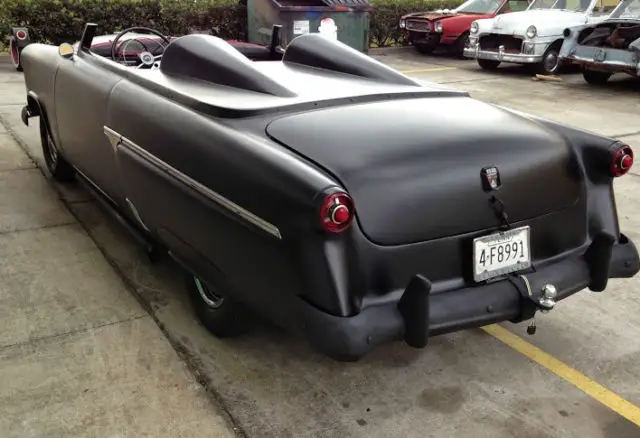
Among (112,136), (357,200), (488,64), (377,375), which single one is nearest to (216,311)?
(377,375)

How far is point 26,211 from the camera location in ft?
15.1

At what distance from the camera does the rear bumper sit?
2240mm

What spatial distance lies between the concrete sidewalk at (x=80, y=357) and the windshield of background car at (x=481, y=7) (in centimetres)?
1138

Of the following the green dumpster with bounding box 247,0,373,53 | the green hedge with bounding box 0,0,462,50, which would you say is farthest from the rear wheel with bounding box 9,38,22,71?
the green dumpster with bounding box 247,0,373,53

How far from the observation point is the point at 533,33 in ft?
36.7

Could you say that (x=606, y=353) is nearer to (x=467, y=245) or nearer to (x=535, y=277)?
(x=535, y=277)

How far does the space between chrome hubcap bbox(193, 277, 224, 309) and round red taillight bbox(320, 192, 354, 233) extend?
1.03 m

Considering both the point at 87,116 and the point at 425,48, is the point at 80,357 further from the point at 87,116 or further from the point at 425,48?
the point at 425,48

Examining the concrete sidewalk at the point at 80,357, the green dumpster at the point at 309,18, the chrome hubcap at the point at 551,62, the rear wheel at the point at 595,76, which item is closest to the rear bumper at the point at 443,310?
the concrete sidewalk at the point at 80,357

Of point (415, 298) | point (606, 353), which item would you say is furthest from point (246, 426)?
point (606, 353)

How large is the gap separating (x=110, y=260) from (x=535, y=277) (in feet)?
8.10

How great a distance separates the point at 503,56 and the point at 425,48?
2.78 m

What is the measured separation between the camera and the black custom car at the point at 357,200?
229 centimetres

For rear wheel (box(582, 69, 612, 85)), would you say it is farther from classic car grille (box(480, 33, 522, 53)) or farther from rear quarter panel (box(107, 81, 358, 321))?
rear quarter panel (box(107, 81, 358, 321))
